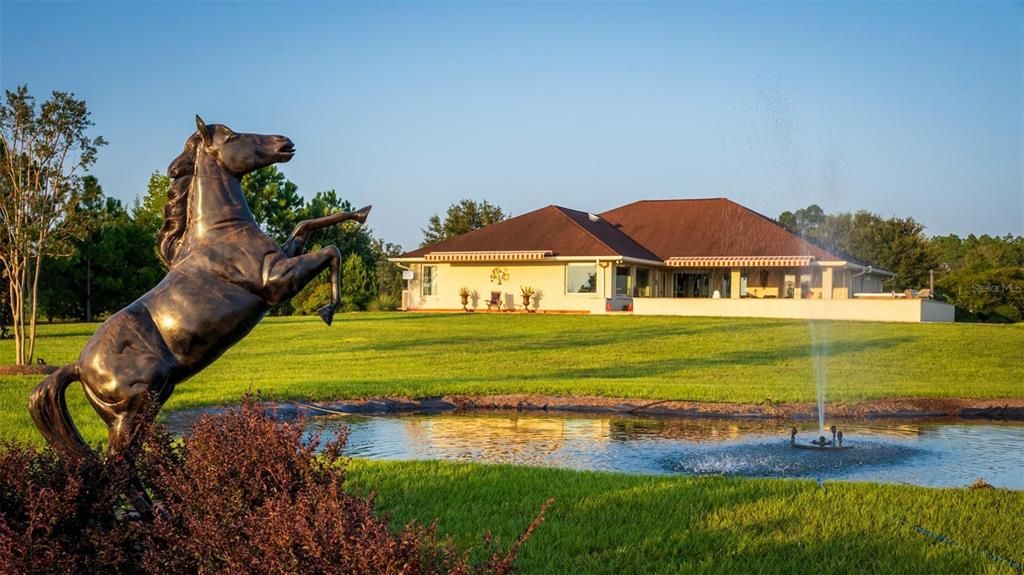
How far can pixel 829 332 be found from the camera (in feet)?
93.6

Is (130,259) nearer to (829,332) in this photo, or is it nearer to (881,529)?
(829,332)

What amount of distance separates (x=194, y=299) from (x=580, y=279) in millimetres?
35099

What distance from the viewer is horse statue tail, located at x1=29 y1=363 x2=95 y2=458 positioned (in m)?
4.83

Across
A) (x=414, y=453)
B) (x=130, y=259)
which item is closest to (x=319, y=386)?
(x=414, y=453)

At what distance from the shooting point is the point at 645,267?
41375 mm

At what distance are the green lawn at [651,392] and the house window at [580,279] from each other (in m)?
5.55

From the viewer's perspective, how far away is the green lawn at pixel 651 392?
557 cm

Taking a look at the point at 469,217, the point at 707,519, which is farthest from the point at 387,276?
the point at 707,519

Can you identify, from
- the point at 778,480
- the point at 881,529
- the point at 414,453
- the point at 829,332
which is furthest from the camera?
the point at 829,332

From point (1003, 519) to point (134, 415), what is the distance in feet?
19.0

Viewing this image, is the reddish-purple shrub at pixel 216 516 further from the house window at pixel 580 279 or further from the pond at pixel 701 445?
the house window at pixel 580 279

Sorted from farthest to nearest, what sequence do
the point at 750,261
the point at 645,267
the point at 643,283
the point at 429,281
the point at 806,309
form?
1. the point at 429,281
2. the point at 643,283
3. the point at 645,267
4. the point at 750,261
5. the point at 806,309

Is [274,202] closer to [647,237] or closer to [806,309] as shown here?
[647,237]

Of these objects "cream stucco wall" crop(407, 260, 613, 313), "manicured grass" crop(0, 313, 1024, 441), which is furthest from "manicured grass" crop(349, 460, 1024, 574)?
"cream stucco wall" crop(407, 260, 613, 313)
